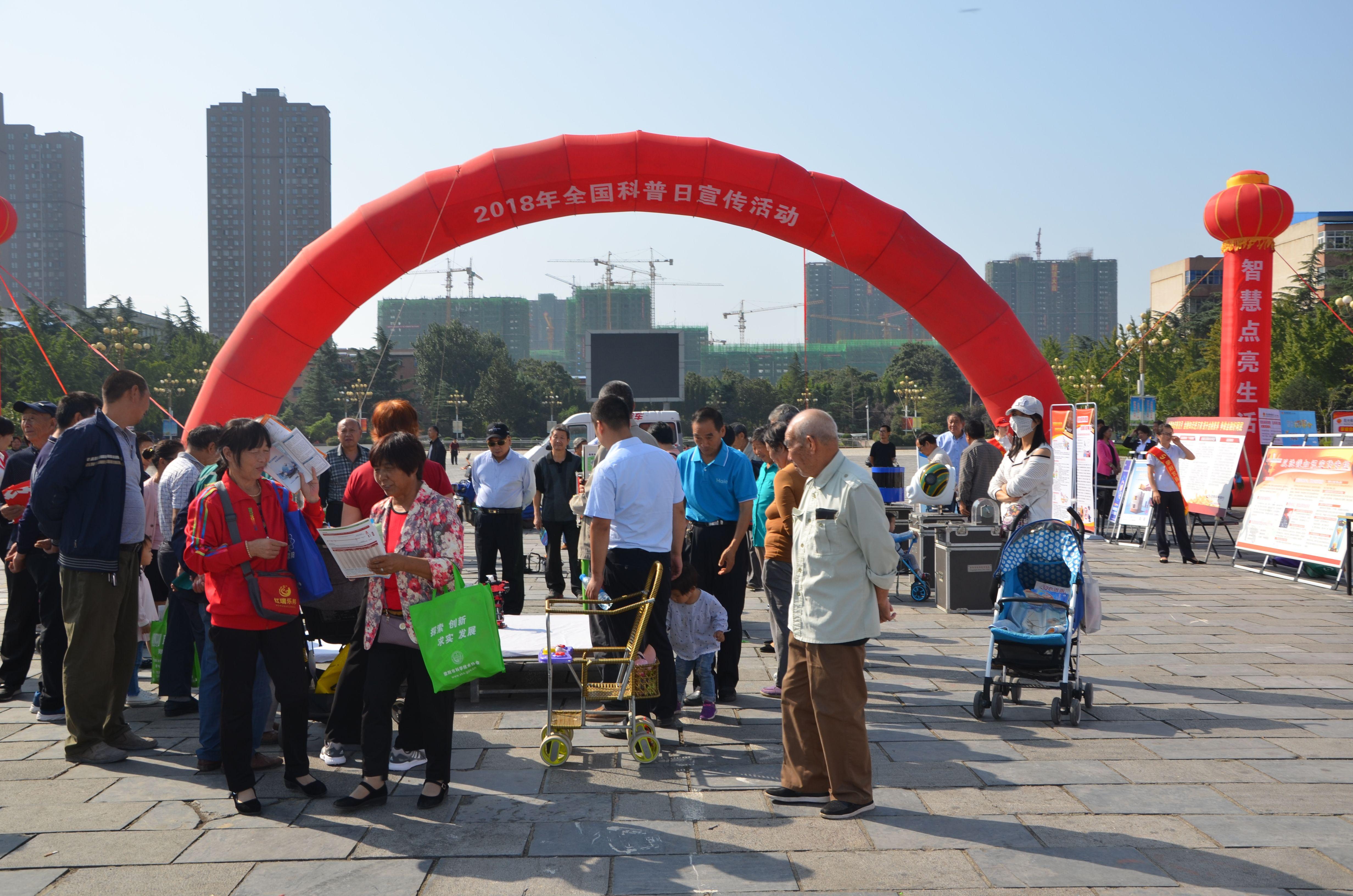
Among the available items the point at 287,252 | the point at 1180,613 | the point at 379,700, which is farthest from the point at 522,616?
the point at 287,252

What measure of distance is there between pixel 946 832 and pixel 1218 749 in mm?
1917

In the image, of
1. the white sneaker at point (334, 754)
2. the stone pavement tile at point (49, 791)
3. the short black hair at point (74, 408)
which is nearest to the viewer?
the stone pavement tile at point (49, 791)

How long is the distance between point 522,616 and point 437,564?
10.6 ft

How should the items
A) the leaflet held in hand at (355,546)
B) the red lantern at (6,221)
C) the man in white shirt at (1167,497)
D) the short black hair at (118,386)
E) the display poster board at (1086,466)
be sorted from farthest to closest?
the red lantern at (6,221), the display poster board at (1086,466), the man in white shirt at (1167,497), the short black hair at (118,386), the leaflet held in hand at (355,546)

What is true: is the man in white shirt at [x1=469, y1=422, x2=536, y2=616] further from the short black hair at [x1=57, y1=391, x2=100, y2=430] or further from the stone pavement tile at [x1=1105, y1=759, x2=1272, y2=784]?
the stone pavement tile at [x1=1105, y1=759, x2=1272, y2=784]

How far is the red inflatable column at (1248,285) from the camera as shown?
1638cm

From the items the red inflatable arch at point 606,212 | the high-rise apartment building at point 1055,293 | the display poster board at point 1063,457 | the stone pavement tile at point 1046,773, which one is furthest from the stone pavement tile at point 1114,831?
the high-rise apartment building at point 1055,293

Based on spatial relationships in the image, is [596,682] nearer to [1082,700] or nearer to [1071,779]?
[1071,779]

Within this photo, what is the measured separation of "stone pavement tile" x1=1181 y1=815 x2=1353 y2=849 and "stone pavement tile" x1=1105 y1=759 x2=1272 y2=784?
0.41 meters

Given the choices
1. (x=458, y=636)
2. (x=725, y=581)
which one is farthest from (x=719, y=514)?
(x=458, y=636)

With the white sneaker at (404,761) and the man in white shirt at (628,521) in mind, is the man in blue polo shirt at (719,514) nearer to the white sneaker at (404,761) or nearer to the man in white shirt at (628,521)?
the man in white shirt at (628,521)

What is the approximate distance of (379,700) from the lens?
3889 millimetres

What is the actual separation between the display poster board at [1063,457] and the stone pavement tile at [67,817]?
10186 millimetres

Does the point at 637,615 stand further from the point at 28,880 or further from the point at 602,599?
the point at 28,880
